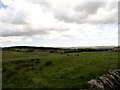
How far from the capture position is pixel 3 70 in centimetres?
5062

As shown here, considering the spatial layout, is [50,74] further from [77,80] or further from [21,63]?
[21,63]

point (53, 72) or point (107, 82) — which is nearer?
point (107, 82)

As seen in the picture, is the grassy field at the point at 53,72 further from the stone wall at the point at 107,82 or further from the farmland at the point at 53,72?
the stone wall at the point at 107,82

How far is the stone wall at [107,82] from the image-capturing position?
31.5 metres

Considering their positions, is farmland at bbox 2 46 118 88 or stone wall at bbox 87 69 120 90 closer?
stone wall at bbox 87 69 120 90

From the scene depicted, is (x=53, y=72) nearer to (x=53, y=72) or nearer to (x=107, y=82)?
(x=53, y=72)

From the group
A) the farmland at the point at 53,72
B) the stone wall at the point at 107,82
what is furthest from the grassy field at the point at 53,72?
the stone wall at the point at 107,82

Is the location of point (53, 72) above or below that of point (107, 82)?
above

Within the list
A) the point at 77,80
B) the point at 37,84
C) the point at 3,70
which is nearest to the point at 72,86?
the point at 77,80

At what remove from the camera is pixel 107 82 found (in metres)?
33.9

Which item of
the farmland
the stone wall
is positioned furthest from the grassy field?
the stone wall

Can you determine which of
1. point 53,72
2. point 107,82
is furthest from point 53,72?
point 107,82

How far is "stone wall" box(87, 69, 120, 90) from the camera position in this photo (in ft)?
103

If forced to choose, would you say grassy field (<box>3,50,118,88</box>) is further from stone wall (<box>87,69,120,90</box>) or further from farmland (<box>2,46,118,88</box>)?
stone wall (<box>87,69,120,90</box>)
